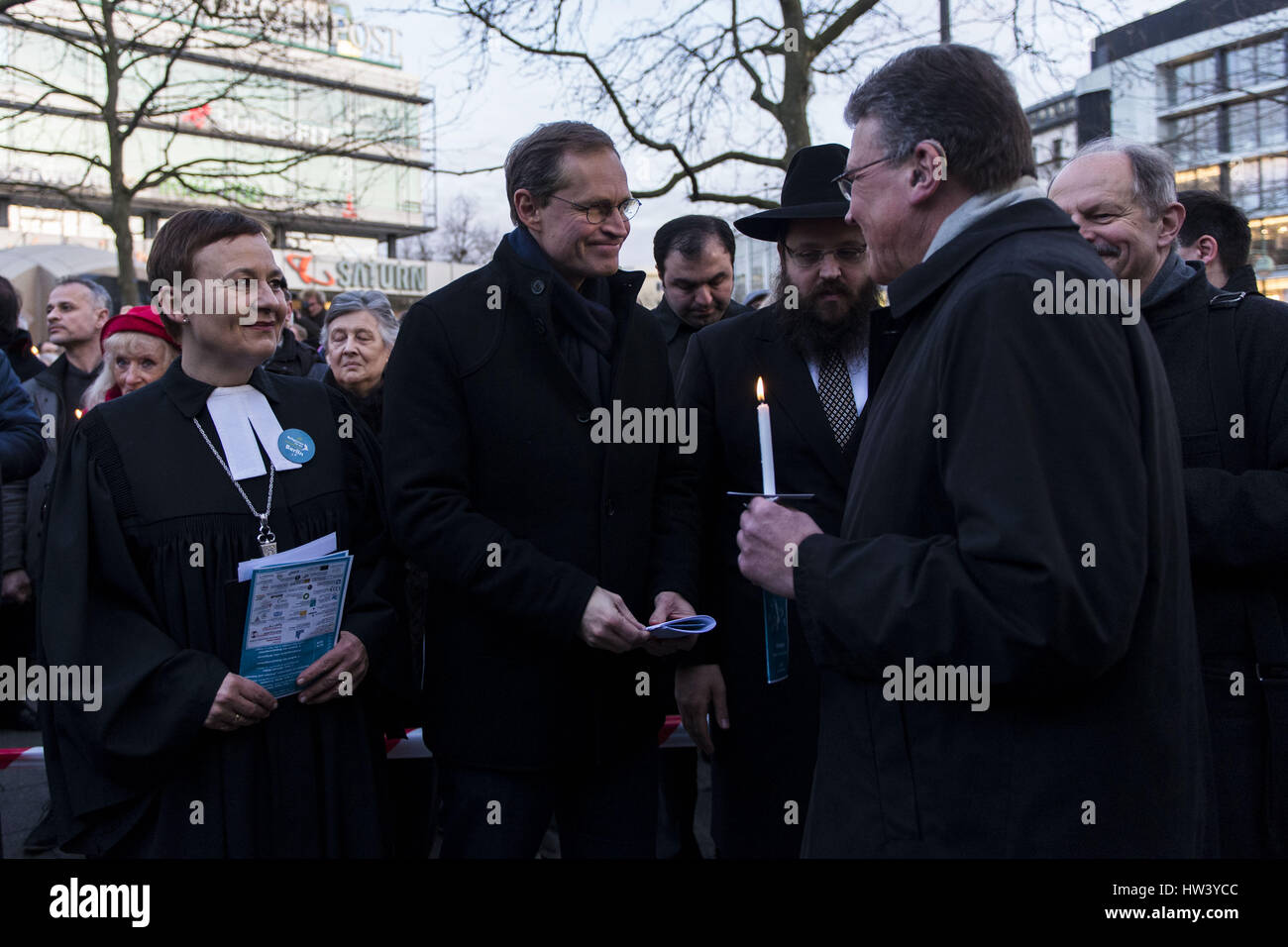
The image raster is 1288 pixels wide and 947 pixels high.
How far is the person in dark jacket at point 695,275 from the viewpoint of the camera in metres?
5.09

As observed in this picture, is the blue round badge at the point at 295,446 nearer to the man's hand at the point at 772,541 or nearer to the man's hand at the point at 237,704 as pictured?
Result: the man's hand at the point at 237,704

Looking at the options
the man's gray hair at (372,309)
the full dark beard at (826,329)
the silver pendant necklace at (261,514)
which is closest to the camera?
the silver pendant necklace at (261,514)

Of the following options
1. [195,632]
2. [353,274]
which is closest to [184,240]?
[195,632]

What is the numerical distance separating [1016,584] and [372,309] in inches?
150

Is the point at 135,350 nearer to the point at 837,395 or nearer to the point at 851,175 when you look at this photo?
the point at 837,395

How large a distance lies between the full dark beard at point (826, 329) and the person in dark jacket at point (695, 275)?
6.78 ft

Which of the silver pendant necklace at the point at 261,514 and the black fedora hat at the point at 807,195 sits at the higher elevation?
the black fedora hat at the point at 807,195

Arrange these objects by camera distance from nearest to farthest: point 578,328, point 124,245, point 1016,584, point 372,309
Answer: point 1016,584
point 578,328
point 372,309
point 124,245

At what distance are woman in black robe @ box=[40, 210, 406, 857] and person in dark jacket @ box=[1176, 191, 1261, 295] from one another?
3.29 metres

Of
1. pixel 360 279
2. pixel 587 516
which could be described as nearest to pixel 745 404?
pixel 587 516

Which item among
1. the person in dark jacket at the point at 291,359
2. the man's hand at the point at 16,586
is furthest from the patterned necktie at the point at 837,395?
the man's hand at the point at 16,586

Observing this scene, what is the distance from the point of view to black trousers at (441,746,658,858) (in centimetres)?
250

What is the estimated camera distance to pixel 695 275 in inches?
200
